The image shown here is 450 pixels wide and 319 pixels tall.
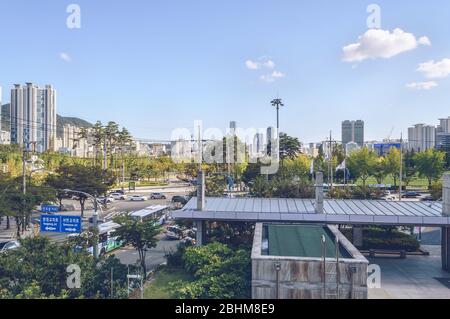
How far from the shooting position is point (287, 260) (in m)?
10.5

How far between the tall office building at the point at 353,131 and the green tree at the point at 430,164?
61348 mm

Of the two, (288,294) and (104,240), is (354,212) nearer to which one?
(288,294)

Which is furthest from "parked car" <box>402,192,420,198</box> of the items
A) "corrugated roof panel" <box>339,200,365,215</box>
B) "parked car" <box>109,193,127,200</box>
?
"parked car" <box>109,193,127,200</box>

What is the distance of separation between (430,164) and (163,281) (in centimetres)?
4271

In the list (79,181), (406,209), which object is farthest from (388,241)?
(79,181)

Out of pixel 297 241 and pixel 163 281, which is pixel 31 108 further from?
pixel 297 241

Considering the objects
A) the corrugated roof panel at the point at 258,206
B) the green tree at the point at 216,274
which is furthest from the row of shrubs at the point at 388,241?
the green tree at the point at 216,274

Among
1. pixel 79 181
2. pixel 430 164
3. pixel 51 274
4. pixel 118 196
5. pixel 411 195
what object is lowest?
pixel 118 196

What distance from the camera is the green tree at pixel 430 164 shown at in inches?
1828

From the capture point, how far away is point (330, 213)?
16.3 meters

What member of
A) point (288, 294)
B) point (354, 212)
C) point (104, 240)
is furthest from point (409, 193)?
point (288, 294)

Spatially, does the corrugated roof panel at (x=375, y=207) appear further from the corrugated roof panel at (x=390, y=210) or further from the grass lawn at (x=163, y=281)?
the grass lawn at (x=163, y=281)
